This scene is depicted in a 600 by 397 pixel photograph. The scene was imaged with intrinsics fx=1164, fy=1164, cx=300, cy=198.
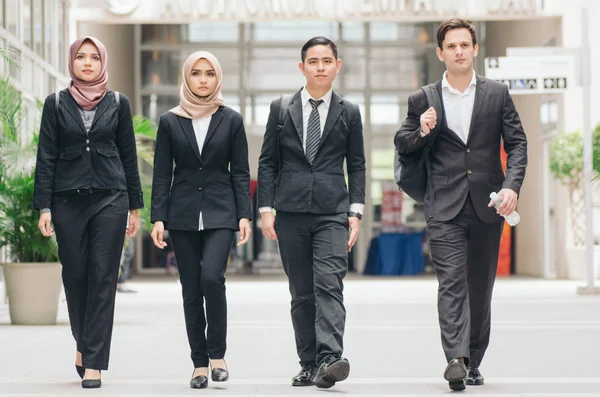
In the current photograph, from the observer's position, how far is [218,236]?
605 cm

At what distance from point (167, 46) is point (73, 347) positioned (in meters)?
21.2

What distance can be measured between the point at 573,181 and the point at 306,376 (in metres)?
15.8

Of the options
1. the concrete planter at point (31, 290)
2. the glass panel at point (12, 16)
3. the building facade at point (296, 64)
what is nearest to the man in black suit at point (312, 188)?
the concrete planter at point (31, 290)

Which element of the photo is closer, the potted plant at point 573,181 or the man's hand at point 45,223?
the man's hand at point 45,223

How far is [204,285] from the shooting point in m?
6.00

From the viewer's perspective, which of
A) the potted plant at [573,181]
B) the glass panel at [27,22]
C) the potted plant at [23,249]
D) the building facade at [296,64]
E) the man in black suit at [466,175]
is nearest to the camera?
the man in black suit at [466,175]

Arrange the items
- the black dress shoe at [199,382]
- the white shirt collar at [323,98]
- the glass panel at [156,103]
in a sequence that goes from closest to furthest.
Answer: the black dress shoe at [199,382], the white shirt collar at [323,98], the glass panel at [156,103]

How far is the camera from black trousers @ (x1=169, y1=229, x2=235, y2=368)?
6000mm

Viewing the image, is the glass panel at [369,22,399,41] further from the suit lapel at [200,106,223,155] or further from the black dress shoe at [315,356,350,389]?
the black dress shoe at [315,356,350,389]

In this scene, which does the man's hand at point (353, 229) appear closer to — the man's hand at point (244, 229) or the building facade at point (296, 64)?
the man's hand at point (244, 229)

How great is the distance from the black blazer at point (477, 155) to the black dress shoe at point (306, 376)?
3.30 feet

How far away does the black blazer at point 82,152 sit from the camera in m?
6.12

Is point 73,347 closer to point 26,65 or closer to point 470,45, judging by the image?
point 470,45

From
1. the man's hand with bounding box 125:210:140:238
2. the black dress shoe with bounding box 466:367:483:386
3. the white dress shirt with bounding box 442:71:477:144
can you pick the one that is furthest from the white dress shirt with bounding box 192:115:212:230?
the black dress shoe with bounding box 466:367:483:386
